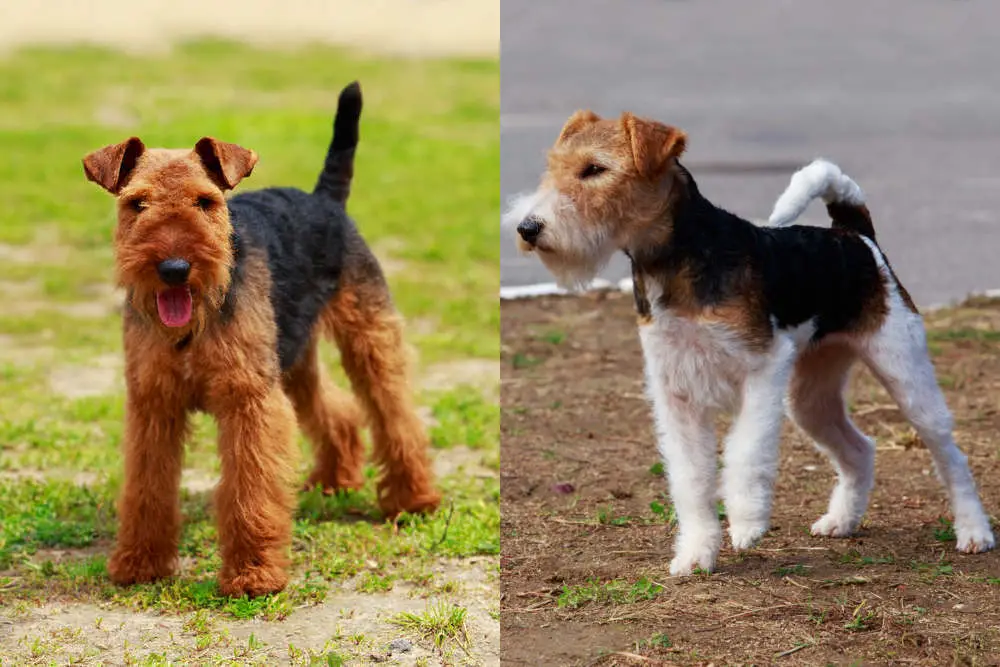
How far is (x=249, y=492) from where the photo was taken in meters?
4.58

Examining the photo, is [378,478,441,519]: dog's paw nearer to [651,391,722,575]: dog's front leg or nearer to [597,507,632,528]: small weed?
[597,507,632,528]: small weed

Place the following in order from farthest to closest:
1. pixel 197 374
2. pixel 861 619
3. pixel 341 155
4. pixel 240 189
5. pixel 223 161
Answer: pixel 240 189 → pixel 341 155 → pixel 197 374 → pixel 223 161 → pixel 861 619

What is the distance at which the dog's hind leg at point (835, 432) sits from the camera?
15.6 feet

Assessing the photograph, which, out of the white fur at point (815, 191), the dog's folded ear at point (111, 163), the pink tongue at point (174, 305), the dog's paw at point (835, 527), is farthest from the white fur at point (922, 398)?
the dog's folded ear at point (111, 163)

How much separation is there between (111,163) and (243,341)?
29.2 inches

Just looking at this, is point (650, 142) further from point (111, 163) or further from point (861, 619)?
point (111, 163)

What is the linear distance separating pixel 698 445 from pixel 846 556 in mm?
738

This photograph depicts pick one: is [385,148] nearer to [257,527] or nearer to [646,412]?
[646,412]

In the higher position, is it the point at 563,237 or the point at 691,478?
the point at 563,237

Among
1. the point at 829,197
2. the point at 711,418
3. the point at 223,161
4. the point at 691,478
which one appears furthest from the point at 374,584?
the point at 829,197

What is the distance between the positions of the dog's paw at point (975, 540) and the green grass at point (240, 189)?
169 cm

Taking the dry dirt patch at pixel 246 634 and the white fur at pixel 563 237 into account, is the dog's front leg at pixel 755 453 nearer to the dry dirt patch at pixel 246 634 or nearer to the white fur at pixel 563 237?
the white fur at pixel 563 237

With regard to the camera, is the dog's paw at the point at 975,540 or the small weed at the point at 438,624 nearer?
the small weed at the point at 438,624

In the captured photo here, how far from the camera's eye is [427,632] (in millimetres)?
4250
